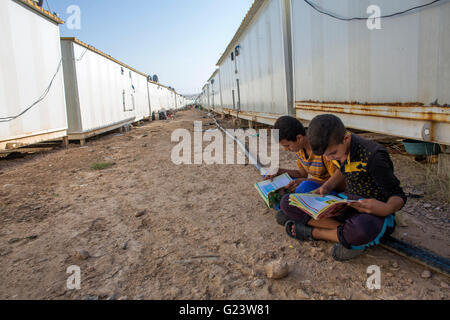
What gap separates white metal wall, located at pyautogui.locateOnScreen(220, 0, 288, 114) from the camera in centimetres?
561

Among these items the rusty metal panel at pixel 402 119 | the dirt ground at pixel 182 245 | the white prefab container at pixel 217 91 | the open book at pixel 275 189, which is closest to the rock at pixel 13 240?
the dirt ground at pixel 182 245

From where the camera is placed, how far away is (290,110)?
219 inches

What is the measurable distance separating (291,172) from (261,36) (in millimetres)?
5050

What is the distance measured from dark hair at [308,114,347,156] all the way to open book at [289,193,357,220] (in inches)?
13.8

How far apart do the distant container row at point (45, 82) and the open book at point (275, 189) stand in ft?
17.7

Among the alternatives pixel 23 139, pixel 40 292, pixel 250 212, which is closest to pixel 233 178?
pixel 250 212

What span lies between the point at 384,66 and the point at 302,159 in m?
1.32

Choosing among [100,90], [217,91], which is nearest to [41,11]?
[100,90]

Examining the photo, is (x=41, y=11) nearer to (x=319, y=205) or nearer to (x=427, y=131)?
(x=319, y=205)

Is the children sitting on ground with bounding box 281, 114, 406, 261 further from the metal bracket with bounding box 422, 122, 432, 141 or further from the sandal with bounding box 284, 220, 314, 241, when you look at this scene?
the metal bracket with bounding box 422, 122, 432, 141

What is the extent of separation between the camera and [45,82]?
6.80 metres

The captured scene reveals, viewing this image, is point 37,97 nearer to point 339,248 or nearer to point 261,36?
point 261,36

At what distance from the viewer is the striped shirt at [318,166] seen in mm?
2434

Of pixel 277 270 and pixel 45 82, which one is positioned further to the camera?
pixel 45 82
